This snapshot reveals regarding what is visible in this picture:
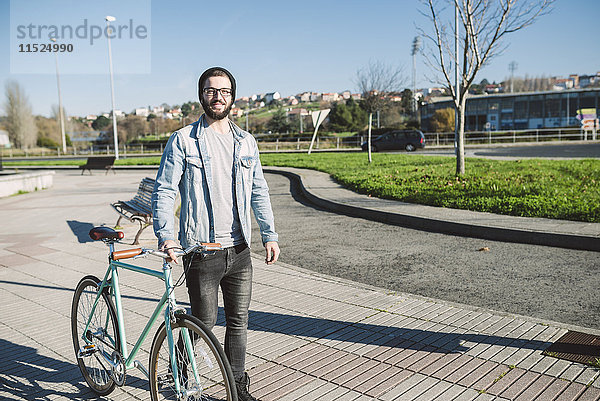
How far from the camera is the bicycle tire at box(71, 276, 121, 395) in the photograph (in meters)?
3.29

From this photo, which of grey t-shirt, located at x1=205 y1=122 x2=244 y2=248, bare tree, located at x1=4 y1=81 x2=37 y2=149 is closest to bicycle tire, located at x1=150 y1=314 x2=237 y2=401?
grey t-shirt, located at x1=205 y1=122 x2=244 y2=248

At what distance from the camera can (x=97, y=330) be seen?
3.47 m

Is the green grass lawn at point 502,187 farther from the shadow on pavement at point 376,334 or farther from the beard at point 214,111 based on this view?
the beard at point 214,111

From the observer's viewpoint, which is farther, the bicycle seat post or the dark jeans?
the dark jeans

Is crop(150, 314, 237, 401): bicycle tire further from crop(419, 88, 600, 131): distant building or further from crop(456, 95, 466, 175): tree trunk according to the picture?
crop(419, 88, 600, 131): distant building

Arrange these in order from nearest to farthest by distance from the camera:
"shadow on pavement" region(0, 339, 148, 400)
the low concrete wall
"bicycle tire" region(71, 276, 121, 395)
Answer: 1. "bicycle tire" region(71, 276, 121, 395)
2. "shadow on pavement" region(0, 339, 148, 400)
3. the low concrete wall

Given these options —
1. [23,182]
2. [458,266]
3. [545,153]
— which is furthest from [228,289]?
[545,153]

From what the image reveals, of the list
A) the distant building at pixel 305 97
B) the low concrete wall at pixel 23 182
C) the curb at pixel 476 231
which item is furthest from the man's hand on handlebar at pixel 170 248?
the distant building at pixel 305 97

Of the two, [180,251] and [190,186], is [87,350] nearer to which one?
[180,251]

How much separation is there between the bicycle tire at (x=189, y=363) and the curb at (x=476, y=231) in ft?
19.1

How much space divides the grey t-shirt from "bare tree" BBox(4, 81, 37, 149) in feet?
263

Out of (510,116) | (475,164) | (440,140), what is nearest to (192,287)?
(475,164)

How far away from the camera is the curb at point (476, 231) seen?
284 inches

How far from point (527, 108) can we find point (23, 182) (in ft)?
199
